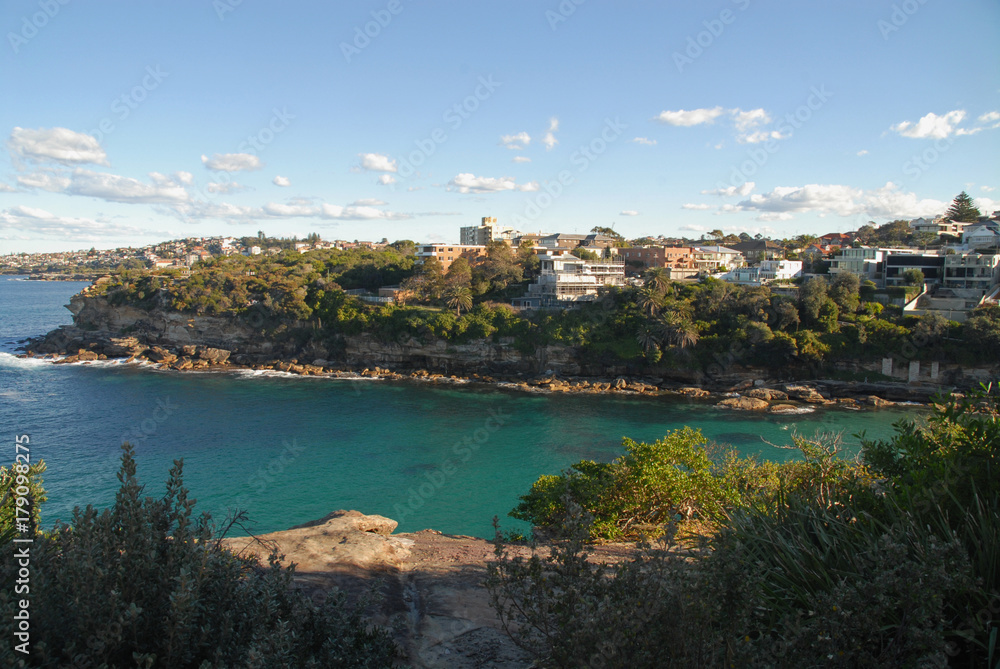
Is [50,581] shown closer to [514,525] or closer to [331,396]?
[514,525]

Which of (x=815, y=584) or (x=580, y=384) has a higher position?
(x=815, y=584)

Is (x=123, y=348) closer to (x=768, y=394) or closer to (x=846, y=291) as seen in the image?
(x=768, y=394)

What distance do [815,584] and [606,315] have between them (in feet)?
134

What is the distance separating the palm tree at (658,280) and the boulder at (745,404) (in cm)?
1246

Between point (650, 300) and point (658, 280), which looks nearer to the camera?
point (650, 300)

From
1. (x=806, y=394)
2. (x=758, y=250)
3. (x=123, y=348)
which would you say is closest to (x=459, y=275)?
(x=806, y=394)

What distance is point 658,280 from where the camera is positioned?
45.5 m

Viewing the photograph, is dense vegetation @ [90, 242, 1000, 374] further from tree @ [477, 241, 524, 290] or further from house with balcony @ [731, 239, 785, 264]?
house with balcony @ [731, 239, 785, 264]

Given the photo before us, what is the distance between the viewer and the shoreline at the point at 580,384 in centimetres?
3521

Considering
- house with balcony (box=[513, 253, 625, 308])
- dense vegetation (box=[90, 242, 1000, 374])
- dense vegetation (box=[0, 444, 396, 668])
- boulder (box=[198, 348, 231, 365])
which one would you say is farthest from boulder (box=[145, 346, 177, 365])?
dense vegetation (box=[0, 444, 396, 668])

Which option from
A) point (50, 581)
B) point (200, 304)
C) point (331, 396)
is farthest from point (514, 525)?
point (200, 304)

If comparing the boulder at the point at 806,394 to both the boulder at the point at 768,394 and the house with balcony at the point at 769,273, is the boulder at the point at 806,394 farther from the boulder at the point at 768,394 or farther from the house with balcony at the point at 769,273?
the house with balcony at the point at 769,273

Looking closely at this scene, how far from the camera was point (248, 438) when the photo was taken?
29625mm

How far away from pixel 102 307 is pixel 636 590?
215 ft
